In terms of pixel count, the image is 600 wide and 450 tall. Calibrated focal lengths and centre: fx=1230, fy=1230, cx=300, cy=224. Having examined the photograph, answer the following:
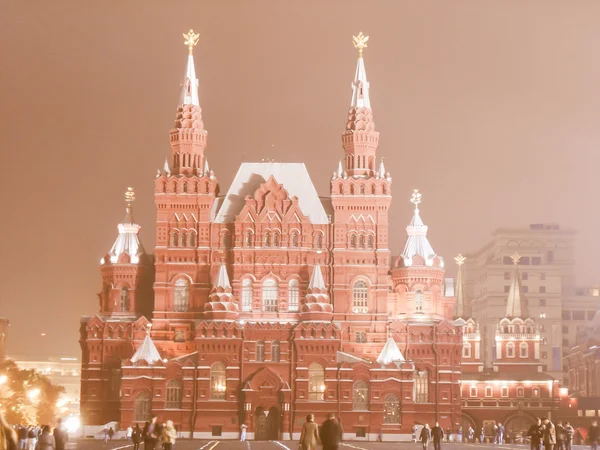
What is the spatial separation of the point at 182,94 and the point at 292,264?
62.7ft

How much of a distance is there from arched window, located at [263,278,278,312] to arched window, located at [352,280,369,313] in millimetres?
7153

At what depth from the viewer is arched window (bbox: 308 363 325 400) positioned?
4168 inches

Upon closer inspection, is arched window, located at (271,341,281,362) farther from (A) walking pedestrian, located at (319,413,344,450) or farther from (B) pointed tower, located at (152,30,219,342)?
(A) walking pedestrian, located at (319,413,344,450)

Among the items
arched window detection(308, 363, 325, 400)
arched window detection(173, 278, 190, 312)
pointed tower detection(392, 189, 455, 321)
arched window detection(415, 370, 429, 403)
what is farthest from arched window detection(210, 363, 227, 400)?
pointed tower detection(392, 189, 455, 321)

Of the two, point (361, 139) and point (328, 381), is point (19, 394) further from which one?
point (361, 139)

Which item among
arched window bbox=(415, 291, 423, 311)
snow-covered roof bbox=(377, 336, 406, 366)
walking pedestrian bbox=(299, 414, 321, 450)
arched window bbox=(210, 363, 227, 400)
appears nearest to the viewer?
walking pedestrian bbox=(299, 414, 321, 450)

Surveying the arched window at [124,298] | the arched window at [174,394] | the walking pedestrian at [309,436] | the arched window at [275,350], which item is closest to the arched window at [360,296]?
the arched window at [275,350]

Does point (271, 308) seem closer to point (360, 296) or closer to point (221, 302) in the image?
point (221, 302)

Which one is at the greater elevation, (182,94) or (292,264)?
(182,94)

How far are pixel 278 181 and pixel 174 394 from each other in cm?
2267

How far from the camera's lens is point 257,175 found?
11550cm

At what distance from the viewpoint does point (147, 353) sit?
106375mm

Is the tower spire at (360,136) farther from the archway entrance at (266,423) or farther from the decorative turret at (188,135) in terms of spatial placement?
the archway entrance at (266,423)

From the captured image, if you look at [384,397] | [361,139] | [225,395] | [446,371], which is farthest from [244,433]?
[361,139]
